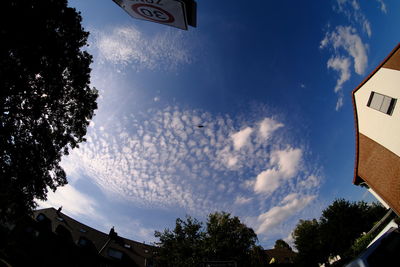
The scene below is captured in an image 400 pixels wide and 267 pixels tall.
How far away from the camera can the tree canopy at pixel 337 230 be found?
100 feet

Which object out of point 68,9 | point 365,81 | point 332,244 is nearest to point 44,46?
point 68,9

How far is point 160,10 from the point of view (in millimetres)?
3602

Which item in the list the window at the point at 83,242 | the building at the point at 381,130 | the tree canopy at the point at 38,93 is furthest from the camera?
the window at the point at 83,242

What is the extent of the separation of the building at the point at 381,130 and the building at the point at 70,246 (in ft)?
134

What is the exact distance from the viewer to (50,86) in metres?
15.0

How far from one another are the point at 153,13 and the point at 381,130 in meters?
20.5

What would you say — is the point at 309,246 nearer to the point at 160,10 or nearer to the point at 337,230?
the point at 337,230

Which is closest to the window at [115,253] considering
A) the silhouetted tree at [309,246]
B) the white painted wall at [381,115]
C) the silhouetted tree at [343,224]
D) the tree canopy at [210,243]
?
the tree canopy at [210,243]

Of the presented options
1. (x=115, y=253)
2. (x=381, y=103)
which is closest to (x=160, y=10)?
(x=381, y=103)

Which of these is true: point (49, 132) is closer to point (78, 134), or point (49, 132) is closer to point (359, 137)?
point (78, 134)

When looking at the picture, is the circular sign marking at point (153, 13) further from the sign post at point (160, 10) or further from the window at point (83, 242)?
the window at point (83, 242)

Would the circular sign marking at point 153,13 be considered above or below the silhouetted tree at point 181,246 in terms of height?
below

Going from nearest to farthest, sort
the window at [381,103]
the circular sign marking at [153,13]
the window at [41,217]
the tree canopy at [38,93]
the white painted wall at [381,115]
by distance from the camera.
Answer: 1. the circular sign marking at [153,13]
2. the tree canopy at [38,93]
3. the white painted wall at [381,115]
4. the window at [381,103]
5. the window at [41,217]

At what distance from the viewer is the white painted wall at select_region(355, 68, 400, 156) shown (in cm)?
1446
